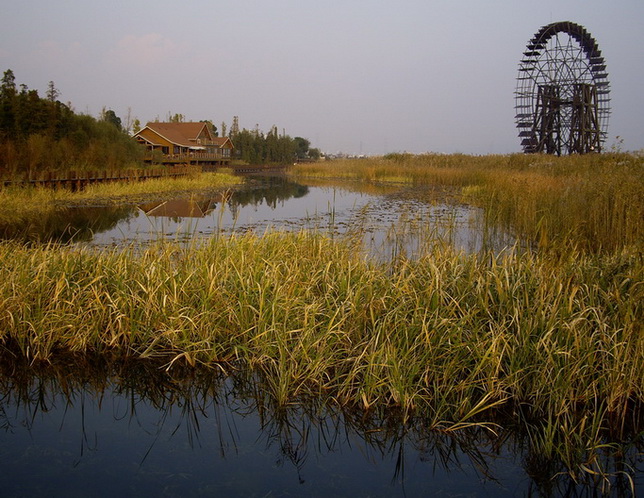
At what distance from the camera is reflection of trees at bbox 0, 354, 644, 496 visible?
3.55 metres

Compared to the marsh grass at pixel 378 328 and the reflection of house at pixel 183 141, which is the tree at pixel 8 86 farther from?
the reflection of house at pixel 183 141

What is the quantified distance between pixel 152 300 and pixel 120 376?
758 mm

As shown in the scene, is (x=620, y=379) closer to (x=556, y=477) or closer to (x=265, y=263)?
(x=556, y=477)

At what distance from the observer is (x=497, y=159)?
28219 millimetres

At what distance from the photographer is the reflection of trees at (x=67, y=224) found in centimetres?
1068

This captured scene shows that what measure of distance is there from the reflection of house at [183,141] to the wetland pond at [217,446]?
41.6m

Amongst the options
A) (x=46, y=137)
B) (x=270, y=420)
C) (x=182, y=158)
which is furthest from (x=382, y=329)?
(x=182, y=158)

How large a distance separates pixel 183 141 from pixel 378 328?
52.9m

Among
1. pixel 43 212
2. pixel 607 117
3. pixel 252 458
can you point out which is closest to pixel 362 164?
pixel 607 117

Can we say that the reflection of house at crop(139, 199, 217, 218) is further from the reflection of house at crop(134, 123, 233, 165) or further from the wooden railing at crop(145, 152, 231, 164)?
the reflection of house at crop(134, 123, 233, 165)

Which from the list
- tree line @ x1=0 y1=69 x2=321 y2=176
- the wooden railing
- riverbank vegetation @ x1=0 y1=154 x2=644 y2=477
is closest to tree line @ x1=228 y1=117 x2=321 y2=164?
the wooden railing

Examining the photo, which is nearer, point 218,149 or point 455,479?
point 455,479

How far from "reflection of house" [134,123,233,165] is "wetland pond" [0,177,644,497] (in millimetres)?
41619

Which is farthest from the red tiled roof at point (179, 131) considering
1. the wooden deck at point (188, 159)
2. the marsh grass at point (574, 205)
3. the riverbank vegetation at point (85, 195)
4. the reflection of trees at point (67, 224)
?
the reflection of trees at point (67, 224)
